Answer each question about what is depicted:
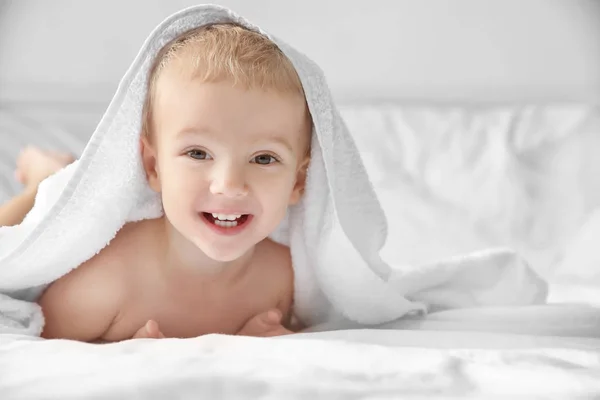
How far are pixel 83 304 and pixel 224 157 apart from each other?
27cm

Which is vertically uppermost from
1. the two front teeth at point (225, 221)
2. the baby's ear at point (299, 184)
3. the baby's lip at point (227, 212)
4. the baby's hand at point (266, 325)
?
the baby's ear at point (299, 184)

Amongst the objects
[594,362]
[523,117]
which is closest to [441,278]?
[594,362]

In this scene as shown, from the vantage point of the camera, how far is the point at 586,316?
3.04 feet


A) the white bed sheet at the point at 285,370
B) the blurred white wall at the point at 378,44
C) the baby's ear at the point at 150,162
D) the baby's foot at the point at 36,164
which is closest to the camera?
the white bed sheet at the point at 285,370

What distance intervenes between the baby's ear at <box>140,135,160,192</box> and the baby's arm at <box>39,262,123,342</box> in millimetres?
126

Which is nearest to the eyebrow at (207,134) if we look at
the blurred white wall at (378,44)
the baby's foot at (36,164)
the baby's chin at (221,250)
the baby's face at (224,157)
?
the baby's face at (224,157)

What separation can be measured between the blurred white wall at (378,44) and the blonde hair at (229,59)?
1.03m

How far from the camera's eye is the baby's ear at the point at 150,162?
3.15 feet

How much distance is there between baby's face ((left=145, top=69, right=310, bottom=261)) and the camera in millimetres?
860

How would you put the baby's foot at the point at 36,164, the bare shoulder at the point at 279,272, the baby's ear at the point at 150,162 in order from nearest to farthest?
the baby's ear at the point at 150,162, the bare shoulder at the point at 279,272, the baby's foot at the point at 36,164

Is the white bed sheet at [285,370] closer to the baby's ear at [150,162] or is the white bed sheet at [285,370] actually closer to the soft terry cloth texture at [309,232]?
the soft terry cloth texture at [309,232]

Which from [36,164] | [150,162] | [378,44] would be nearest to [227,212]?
[150,162]

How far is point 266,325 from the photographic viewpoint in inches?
39.9

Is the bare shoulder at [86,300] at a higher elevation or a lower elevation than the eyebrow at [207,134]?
lower
